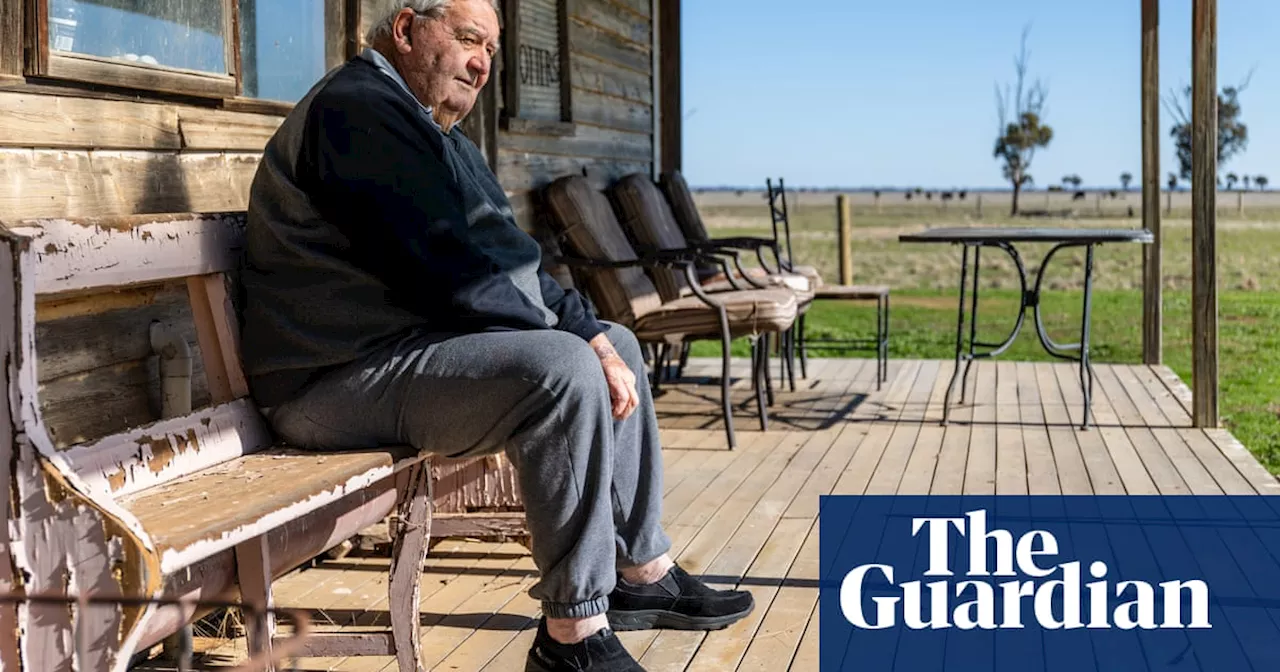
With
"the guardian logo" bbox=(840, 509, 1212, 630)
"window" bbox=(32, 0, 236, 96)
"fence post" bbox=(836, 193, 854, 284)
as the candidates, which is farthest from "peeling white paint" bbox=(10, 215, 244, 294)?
"fence post" bbox=(836, 193, 854, 284)

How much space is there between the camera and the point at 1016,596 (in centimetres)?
307

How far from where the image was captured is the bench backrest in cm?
200

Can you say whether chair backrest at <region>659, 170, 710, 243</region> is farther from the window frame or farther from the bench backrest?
the bench backrest

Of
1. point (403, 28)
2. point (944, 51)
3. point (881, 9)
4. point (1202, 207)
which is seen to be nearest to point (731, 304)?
point (1202, 207)

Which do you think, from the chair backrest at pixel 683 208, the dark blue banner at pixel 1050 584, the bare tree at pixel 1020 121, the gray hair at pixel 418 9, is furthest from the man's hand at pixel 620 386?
the bare tree at pixel 1020 121

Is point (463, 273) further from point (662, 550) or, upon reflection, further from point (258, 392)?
point (662, 550)

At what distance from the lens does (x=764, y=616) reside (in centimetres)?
297

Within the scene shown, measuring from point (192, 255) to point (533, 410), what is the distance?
629 millimetres

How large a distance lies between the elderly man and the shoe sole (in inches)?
14.0

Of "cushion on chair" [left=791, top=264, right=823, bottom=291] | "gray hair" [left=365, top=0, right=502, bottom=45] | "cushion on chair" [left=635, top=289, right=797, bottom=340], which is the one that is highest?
"gray hair" [left=365, top=0, right=502, bottom=45]

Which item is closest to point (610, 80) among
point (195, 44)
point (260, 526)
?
point (195, 44)

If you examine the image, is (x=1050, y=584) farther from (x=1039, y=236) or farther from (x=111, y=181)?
(x=1039, y=236)

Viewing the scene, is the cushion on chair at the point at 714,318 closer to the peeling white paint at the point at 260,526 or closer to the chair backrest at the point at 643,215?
the chair backrest at the point at 643,215

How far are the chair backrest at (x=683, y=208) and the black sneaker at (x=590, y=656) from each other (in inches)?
178
